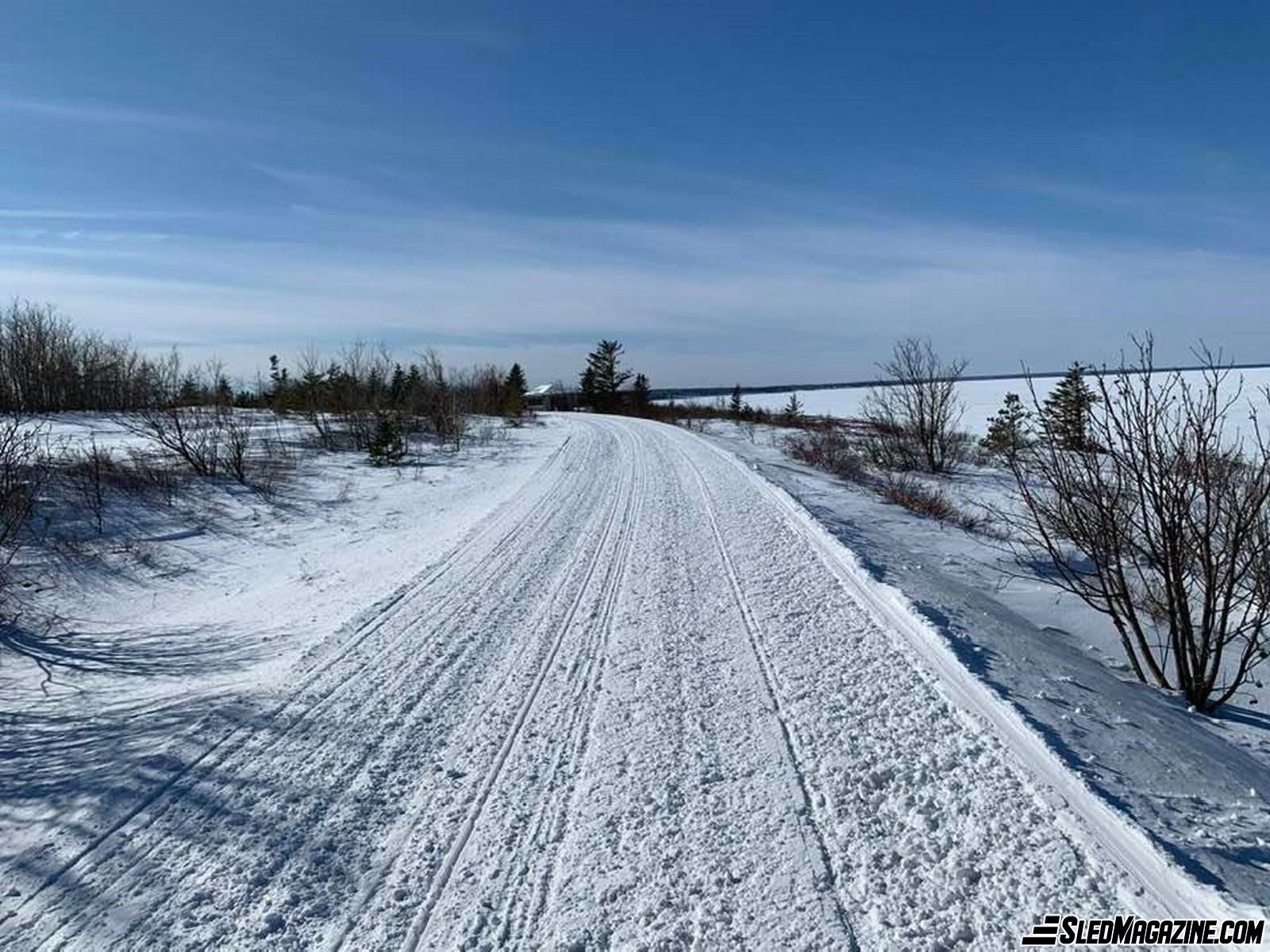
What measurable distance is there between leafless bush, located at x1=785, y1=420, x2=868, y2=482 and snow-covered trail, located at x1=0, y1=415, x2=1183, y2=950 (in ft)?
54.6

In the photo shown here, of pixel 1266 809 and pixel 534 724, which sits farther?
pixel 534 724

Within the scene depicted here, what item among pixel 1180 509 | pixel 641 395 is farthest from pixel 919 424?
pixel 641 395

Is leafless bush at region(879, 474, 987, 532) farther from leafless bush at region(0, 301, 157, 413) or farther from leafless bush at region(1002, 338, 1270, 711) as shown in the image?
leafless bush at region(0, 301, 157, 413)

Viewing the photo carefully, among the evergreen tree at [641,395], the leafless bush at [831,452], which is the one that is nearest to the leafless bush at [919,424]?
the leafless bush at [831,452]

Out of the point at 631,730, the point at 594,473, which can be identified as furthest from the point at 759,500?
the point at 631,730

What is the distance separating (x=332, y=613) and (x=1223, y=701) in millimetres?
8619

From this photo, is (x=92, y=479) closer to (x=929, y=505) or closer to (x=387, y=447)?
(x=387, y=447)

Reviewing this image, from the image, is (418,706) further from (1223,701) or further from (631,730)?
(1223,701)

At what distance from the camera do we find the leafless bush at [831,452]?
22.7 meters

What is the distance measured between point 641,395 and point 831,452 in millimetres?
46524

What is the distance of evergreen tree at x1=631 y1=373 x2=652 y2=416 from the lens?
2654 inches

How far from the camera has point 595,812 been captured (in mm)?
3793

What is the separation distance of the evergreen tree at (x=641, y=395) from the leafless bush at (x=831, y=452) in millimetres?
33277

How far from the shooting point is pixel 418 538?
11.9 m
